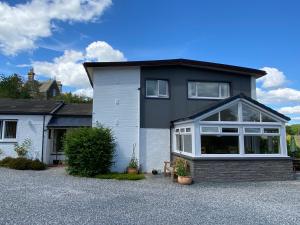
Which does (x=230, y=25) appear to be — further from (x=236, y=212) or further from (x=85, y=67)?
(x=236, y=212)

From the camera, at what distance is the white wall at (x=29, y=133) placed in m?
16.8

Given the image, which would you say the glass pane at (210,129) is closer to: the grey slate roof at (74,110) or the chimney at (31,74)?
the grey slate roof at (74,110)

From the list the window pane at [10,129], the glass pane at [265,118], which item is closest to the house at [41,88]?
the window pane at [10,129]

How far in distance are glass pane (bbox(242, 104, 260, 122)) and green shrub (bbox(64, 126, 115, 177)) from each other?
24.3 feet

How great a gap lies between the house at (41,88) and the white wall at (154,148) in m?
36.7

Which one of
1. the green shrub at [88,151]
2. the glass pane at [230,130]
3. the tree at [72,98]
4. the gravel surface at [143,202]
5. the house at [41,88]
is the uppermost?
the house at [41,88]

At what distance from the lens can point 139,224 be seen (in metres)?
5.96

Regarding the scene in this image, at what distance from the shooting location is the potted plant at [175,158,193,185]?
11094 millimetres

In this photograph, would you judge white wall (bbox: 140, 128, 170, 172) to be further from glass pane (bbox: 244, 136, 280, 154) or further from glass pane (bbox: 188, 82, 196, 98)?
glass pane (bbox: 244, 136, 280, 154)

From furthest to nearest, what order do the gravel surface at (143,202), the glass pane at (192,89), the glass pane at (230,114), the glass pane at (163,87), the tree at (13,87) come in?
the tree at (13,87), the glass pane at (192,89), the glass pane at (163,87), the glass pane at (230,114), the gravel surface at (143,202)

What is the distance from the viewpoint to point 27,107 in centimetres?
1855

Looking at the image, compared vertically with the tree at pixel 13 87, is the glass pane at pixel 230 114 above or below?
below

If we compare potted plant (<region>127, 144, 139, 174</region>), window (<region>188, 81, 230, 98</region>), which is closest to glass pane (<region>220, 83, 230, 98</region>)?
window (<region>188, 81, 230, 98</region>)

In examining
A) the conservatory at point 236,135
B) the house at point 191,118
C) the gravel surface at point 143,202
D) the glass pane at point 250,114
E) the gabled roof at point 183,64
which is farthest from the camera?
the gabled roof at point 183,64
